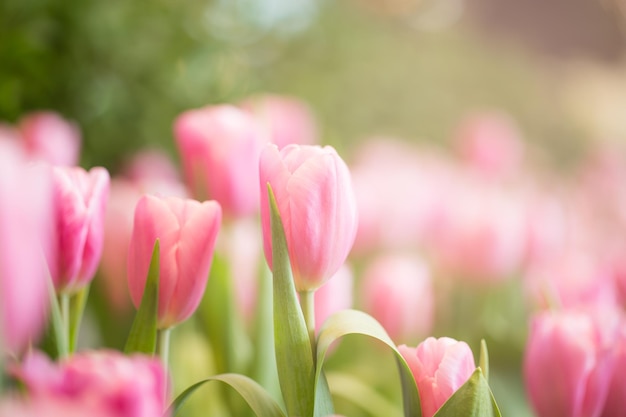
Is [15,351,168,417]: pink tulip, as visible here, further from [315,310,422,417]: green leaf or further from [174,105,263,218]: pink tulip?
[174,105,263,218]: pink tulip

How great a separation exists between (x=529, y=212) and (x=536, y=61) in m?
1.12

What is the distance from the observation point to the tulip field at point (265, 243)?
23 cm

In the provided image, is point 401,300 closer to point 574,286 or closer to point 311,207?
point 574,286

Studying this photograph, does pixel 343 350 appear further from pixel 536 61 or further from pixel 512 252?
pixel 536 61

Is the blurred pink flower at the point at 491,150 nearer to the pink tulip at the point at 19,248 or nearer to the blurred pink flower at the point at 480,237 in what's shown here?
the blurred pink flower at the point at 480,237


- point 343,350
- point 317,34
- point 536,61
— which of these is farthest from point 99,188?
point 536,61

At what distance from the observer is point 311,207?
23 cm

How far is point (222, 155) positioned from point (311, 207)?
118mm

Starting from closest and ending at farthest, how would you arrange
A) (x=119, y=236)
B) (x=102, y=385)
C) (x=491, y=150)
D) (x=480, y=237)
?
(x=102, y=385) < (x=119, y=236) < (x=480, y=237) < (x=491, y=150)

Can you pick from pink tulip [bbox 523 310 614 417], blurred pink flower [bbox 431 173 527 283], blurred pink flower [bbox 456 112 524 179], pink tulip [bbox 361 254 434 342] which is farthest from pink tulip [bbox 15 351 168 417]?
blurred pink flower [bbox 456 112 524 179]

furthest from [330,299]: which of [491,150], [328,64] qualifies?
[328,64]

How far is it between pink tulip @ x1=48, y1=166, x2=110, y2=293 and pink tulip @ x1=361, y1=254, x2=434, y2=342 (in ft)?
0.76

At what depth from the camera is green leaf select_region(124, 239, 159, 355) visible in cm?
23

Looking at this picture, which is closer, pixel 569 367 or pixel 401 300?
pixel 569 367
